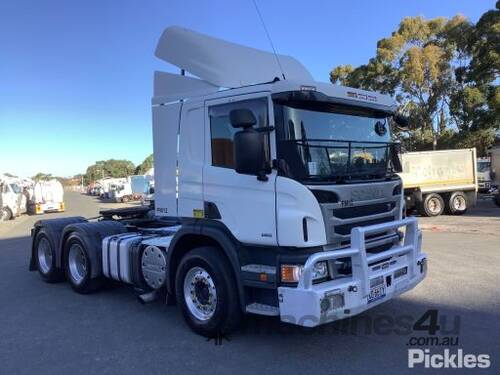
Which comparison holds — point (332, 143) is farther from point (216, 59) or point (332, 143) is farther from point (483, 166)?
point (483, 166)

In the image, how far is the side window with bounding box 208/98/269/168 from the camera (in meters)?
5.14

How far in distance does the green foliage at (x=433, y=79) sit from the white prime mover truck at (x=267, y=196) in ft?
87.3

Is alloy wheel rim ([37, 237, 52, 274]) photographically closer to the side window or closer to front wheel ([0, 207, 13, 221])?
the side window

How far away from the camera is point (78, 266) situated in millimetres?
8414

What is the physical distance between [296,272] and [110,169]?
6290 inches

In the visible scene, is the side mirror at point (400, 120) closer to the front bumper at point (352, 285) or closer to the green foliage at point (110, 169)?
the front bumper at point (352, 285)

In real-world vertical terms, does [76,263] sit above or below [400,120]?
below

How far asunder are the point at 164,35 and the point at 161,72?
0.50m

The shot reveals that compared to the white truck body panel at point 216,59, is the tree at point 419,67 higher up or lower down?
higher up

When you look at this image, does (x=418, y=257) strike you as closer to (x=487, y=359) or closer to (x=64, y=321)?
(x=487, y=359)

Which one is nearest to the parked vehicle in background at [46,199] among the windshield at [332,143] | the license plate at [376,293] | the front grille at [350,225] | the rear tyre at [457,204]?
the rear tyre at [457,204]

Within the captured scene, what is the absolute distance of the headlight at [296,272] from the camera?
4.72 metres

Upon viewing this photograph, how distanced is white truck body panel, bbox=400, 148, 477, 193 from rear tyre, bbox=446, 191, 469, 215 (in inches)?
11.6

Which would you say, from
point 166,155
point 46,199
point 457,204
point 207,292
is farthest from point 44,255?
point 46,199
